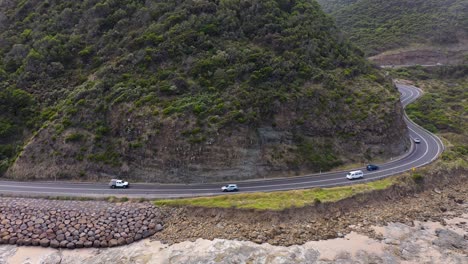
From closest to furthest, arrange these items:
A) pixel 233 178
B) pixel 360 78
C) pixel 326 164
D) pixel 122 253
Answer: pixel 122 253 < pixel 233 178 < pixel 326 164 < pixel 360 78

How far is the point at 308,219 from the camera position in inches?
1487

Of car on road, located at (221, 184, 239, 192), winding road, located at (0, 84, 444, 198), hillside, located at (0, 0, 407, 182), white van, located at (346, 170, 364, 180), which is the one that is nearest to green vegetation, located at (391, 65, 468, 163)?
hillside, located at (0, 0, 407, 182)

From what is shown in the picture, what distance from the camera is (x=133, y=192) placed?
1641 inches

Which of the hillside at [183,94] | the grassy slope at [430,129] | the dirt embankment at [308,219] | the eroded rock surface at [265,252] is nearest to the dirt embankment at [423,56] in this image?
the grassy slope at [430,129]

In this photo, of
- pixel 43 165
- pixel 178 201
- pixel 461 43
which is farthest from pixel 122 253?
pixel 461 43

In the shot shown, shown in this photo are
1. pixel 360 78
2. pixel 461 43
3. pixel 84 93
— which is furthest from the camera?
pixel 461 43

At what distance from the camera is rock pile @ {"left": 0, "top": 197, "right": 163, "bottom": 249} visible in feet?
115

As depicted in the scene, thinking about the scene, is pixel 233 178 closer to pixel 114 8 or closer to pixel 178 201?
pixel 178 201

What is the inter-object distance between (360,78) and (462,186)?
2409 cm

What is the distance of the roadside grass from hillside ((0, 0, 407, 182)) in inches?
199

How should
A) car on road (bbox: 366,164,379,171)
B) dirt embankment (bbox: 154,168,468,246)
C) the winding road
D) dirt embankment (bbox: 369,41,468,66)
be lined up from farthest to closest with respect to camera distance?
dirt embankment (bbox: 369,41,468,66)
car on road (bbox: 366,164,379,171)
the winding road
dirt embankment (bbox: 154,168,468,246)

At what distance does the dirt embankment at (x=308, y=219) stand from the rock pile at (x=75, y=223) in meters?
2.82

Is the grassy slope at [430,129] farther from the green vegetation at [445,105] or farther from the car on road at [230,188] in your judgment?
the car on road at [230,188]

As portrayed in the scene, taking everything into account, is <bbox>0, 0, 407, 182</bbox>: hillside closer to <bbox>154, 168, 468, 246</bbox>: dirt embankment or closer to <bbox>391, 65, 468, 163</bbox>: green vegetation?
<bbox>154, 168, 468, 246</bbox>: dirt embankment
